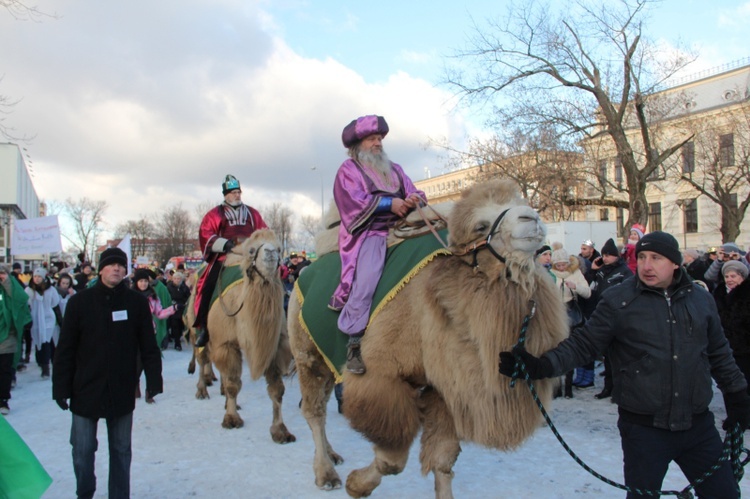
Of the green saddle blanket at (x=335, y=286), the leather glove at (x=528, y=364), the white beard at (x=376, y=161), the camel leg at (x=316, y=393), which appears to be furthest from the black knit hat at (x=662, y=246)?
the camel leg at (x=316, y=393)

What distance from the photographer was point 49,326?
10.5m

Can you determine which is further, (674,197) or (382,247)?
(674,197)

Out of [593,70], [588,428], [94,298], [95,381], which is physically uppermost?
[593,70]

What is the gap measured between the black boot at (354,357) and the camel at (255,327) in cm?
266

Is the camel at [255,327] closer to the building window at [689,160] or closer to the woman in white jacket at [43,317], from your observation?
the woman in white jacket at [43,317]

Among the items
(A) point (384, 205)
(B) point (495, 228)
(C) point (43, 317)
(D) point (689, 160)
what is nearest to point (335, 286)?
(A) point (384, 205)

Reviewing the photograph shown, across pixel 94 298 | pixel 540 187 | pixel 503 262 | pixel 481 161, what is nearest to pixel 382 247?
pixel 503 262

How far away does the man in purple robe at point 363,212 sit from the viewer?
3.98m

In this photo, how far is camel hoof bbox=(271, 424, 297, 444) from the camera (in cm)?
621

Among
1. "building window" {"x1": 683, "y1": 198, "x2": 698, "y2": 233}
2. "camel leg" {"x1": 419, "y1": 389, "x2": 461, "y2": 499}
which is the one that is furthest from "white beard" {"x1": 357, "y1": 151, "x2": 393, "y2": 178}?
"building window" {"x1": 683, "y1": 198, "x2": 698, "y2": 233}

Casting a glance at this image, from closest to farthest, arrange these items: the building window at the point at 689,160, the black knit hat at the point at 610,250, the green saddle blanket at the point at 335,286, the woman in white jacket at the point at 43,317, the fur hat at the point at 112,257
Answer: the green saddle blanket at the point at 335,286
the fur hat at the point at 112,257
the black knit hat at the point at 610,250
the woman in white jacket at the point at 43,317
the building window at the point at 689,160

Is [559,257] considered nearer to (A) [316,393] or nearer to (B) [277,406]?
(B) [277,406]

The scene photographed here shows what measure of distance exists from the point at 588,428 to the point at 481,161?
19118 mm

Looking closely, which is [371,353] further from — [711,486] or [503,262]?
[711,486]
